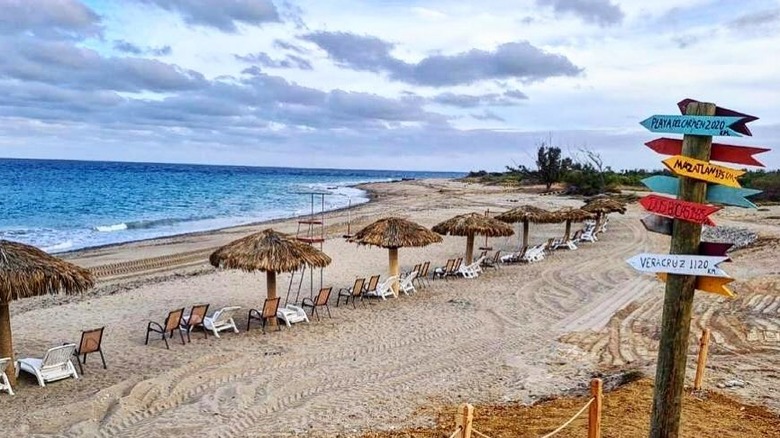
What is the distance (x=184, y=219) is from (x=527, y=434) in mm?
34993

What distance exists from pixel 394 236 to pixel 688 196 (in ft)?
33.9

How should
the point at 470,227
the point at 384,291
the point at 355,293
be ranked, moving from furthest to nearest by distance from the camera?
1. the point at 470,227
2. the point at 384,291
3. the point at 355,293

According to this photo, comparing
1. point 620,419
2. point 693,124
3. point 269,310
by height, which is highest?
point 693,124

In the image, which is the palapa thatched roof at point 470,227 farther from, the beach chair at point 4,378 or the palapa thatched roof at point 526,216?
the beach chair at point 4,378

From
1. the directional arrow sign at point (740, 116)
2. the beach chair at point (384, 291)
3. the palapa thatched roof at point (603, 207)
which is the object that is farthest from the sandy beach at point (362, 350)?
the palapa thatched roof at point (603, 207)

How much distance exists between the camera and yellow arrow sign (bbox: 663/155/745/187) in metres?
4.03

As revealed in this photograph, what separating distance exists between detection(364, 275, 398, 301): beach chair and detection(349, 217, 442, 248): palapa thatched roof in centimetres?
86

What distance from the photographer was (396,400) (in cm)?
767

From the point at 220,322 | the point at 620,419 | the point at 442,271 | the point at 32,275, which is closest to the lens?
the point at 620,419

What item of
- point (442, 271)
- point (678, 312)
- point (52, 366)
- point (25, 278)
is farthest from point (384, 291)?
point (678, 312)

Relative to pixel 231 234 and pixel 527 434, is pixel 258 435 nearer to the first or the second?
pixel 527 434

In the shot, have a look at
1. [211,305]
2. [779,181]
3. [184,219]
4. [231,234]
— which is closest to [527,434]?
[211,305]

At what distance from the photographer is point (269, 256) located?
1135cm

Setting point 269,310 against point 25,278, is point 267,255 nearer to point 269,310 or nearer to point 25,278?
point 269,310
